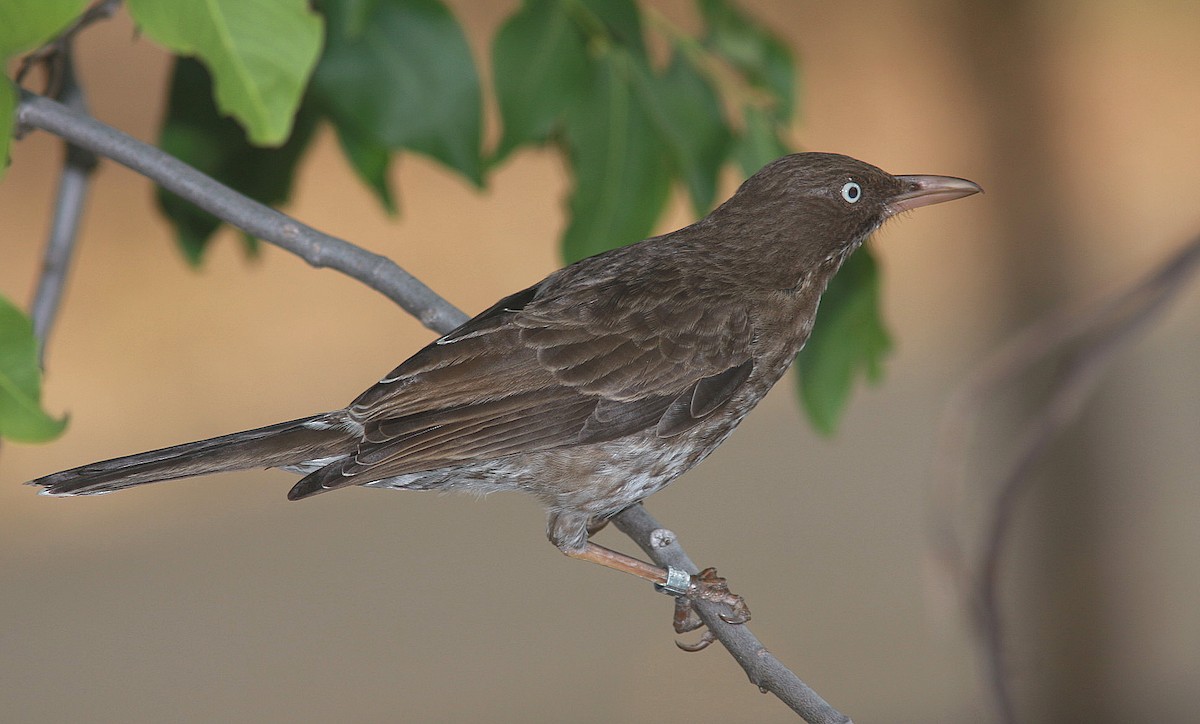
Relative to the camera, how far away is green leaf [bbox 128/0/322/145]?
199cm

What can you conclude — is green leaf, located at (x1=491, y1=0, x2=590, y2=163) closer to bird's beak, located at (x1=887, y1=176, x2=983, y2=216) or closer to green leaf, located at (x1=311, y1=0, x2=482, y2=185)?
green leaf, located at (x1=311, y1=0, x2=482, y2=185)

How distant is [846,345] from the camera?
3.21 metres

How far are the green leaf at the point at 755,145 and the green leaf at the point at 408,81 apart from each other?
706 millimetres

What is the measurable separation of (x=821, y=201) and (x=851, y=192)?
8cm

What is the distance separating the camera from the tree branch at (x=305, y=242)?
2.30m

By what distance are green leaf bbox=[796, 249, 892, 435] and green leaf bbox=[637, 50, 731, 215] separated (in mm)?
464

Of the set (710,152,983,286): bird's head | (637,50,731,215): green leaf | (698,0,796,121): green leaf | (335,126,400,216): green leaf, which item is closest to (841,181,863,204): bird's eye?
(710,152,983,286): bird's head

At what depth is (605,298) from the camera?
3027 millimetres

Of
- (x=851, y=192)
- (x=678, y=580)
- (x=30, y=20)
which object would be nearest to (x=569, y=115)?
(x=851, y=192)

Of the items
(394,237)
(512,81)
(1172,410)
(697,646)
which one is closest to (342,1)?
(512,81)

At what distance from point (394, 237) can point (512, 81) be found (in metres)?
4.52

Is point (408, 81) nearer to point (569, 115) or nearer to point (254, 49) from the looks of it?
point (569, 115)

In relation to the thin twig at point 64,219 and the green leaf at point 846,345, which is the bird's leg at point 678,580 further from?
Result: the thin twig at point 64,219

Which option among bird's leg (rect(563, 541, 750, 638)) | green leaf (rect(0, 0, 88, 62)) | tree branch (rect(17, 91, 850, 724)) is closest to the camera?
green leaf (rect(0, 0, 88, 62))
